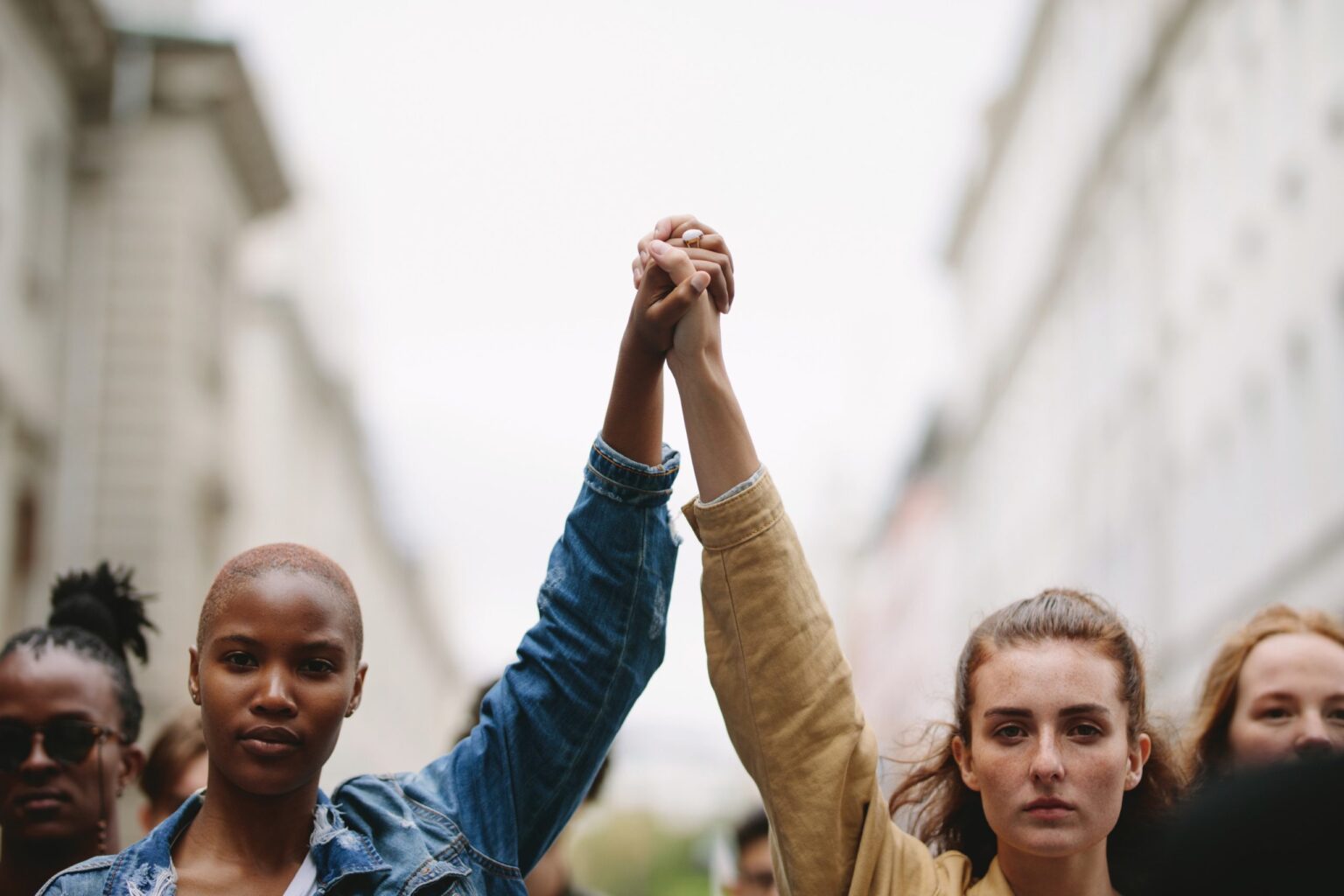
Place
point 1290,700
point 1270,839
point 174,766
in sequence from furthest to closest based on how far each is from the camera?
1. point 174,766
2. point 1290,700
3. point 1270,839

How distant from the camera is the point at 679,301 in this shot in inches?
118

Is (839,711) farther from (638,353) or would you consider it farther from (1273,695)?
(1273,695)

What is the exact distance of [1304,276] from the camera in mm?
20062

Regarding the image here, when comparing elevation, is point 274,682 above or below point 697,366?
below

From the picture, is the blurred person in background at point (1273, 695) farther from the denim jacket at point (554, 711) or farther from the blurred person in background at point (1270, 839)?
the blurred person in background at point (1270, 839)

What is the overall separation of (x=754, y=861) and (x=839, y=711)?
3.24 m

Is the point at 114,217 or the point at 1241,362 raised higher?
the point at 114,217

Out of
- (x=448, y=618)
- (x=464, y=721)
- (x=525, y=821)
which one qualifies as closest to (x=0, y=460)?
(x=464, y=721)

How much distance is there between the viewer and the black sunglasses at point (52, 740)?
3.47 meters

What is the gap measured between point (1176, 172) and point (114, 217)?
15.0 m

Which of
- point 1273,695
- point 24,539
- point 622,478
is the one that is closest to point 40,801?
point 622,478

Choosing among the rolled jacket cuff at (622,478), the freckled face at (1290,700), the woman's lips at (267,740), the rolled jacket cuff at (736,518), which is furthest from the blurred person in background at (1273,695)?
the woman's lips at (267,740)

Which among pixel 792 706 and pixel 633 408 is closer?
pixel 792 706

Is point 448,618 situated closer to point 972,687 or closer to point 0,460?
point 0,460
